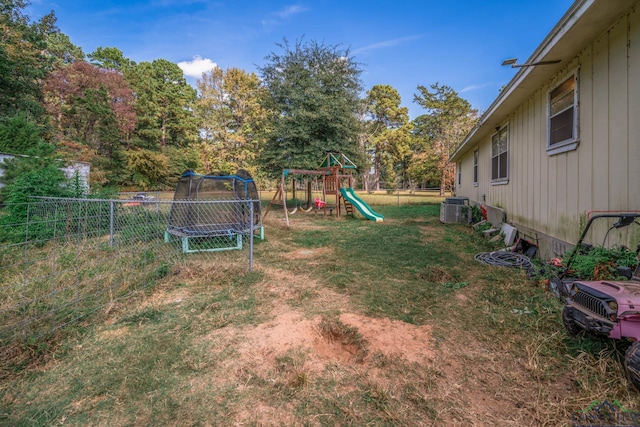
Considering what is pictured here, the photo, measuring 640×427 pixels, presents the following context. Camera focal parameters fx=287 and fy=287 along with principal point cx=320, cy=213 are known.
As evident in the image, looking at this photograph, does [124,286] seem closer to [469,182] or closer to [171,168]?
[469,182]

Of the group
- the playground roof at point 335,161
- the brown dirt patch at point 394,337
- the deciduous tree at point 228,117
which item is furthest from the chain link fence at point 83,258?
the deciduous tree at point 228,117

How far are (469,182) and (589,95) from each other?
9562 mm

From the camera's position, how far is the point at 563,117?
14.0 ft

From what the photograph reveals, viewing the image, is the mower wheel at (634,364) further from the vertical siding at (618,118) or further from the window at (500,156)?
the window at (500,156)

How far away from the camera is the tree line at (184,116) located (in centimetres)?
1377

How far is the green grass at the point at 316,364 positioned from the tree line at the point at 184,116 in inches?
244

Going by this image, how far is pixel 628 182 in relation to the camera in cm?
297

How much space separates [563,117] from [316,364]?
16.2ft

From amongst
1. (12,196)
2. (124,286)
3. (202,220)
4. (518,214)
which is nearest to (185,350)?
(124,286)

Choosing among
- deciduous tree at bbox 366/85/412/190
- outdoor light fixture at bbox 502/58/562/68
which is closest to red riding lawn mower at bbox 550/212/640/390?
outdoor light fixture at bbox 502/58/562/68

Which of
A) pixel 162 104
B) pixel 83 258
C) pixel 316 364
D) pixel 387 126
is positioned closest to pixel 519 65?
pixel 316 364

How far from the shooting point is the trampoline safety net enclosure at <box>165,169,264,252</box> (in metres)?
6.05

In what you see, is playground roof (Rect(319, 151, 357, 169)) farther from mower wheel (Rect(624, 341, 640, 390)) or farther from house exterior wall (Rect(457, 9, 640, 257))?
mower wheel (Rect(624, 341, 640, 390))

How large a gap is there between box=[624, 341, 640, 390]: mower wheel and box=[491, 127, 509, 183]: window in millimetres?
6030
